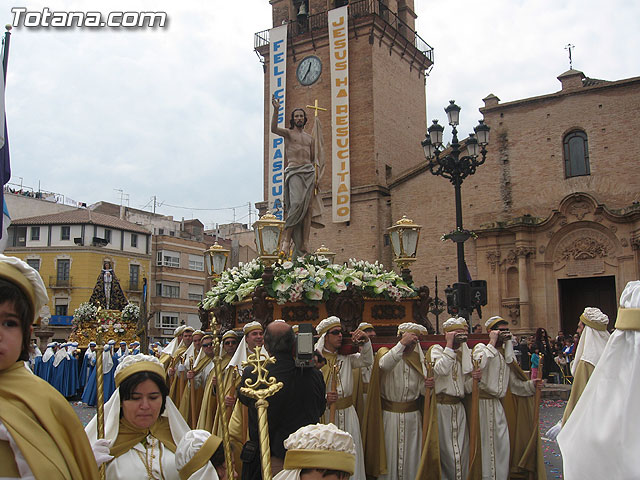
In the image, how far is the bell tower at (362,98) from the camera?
1196 inches

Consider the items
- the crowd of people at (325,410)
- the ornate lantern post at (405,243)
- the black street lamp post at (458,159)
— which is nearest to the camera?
the crowd of people at (325,410)

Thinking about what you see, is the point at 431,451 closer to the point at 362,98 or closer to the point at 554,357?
the point at 554,357

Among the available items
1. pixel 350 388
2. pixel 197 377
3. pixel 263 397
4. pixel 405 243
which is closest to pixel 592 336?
pixel 350 388

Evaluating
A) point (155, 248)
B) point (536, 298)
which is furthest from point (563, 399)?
point (155, 248)

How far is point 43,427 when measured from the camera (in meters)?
2.18

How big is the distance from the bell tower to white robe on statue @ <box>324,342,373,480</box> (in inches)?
899

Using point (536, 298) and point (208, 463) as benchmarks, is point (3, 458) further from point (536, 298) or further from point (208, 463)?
point (536, 298)

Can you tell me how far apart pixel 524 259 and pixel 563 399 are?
10127mm

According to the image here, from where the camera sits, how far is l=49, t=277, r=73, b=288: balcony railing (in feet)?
162

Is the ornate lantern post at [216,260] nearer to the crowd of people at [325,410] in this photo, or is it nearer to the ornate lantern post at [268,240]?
the crowd of people at [325,410]

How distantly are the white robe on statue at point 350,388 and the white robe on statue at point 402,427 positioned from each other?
0.71 feet

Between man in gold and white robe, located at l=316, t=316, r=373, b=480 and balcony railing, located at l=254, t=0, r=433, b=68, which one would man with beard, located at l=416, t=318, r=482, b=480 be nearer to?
man in gold and white robe, located at l=316, t=316, r=373, b=480

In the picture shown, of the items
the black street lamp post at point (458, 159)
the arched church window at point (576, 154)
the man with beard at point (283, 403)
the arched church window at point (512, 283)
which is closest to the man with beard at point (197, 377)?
the man with beard at point (283, 403)

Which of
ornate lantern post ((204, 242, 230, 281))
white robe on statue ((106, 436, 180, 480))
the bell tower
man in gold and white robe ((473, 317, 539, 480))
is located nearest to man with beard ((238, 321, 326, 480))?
white robe on statue ((106, 436, 180, 480))
